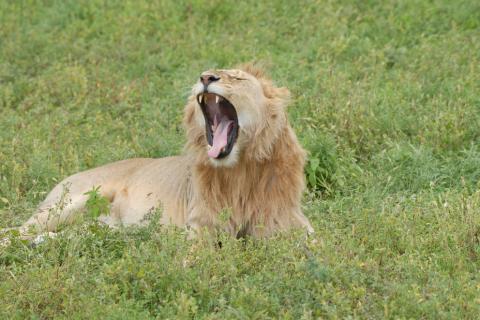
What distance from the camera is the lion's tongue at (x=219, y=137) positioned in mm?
6458

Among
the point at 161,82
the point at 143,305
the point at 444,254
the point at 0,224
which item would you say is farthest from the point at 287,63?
the point at 143,305

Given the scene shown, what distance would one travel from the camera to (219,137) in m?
6.54

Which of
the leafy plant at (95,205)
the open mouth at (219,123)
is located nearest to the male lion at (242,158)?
the open mouth at (219,123)

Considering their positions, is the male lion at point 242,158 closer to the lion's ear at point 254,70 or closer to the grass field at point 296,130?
the lion's ear at point 254,70

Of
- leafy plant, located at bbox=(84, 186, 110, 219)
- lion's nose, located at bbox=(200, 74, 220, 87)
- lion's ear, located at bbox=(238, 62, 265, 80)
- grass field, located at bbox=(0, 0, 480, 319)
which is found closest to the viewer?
grass field, located at bbox=(0, 0, 480, 319)

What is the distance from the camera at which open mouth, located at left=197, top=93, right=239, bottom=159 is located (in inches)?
255

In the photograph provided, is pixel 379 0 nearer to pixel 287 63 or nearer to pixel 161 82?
pixel 287 63

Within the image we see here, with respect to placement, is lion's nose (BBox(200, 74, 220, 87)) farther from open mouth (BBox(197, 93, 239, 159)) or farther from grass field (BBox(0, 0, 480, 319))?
grass field (BBox(0, 0, 480, 319))

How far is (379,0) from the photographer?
39.4 ft

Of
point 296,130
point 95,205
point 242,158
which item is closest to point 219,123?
point 242,158

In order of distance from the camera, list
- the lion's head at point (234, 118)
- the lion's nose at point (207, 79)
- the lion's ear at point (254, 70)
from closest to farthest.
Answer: the lion's nose at point (207, 79)
the lion's head at point (234, 118)
the lion's ear at point (254, 70)

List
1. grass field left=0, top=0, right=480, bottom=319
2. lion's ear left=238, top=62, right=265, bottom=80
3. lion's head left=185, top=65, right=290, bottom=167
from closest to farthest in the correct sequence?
grass field left=0, top=0, right=480, bottom=319 → lion's head left=185, top=65, right=290, bottom=167 → lion's ear left=238, top=62, right=265, bottom=80

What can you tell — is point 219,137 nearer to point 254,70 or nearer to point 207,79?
point 207,79

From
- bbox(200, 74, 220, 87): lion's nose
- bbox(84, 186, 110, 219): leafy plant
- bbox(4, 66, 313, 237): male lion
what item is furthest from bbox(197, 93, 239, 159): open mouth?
bbox(84, 186, 110, 219): leafy plant
